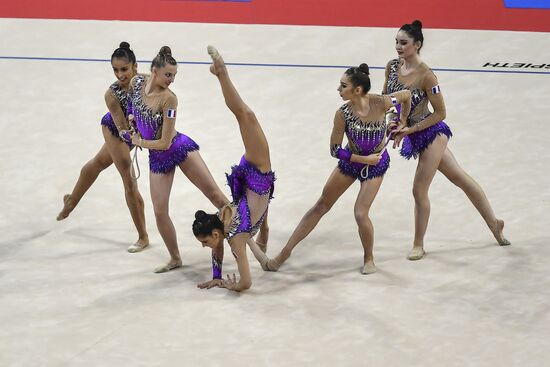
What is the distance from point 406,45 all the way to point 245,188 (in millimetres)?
1347

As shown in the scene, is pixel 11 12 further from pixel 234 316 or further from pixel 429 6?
pixel 234 316

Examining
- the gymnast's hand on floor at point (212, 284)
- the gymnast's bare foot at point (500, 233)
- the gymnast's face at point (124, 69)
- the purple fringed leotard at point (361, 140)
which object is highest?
the gymnast's face at point (124, 69)

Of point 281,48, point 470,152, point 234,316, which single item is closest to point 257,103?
point 281,48

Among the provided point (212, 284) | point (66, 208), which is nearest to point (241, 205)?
point (212, 284)

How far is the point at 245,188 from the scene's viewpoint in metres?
5.48

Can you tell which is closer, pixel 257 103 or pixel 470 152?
pixel 470 152

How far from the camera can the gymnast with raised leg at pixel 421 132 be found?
5.67 metres

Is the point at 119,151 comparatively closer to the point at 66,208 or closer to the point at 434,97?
the point at 66,208

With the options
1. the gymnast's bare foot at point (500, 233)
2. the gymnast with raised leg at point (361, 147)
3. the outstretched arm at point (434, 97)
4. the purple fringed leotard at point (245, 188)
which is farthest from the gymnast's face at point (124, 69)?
the gymnast's bare foot at point (500, 233)

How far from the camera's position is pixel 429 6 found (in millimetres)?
10156

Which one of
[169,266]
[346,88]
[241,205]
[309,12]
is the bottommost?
[169,266]

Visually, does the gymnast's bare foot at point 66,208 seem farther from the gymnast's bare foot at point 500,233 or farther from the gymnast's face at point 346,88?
the gymnast's bare foot at point 500,233

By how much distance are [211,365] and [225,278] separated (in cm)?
115

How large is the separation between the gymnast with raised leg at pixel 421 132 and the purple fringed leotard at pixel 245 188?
3.01 feet
